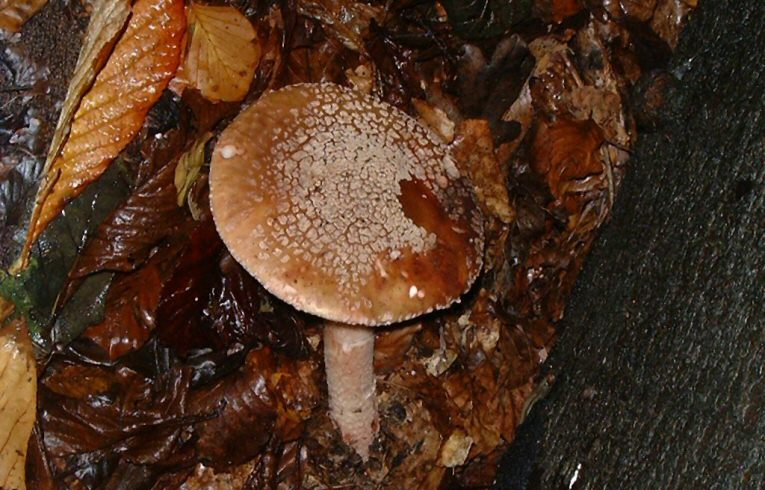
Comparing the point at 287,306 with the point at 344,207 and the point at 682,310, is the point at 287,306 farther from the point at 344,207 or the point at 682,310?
the point at 682,310

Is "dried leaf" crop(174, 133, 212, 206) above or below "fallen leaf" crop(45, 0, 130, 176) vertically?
below

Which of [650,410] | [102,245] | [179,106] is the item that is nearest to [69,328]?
[102,245]

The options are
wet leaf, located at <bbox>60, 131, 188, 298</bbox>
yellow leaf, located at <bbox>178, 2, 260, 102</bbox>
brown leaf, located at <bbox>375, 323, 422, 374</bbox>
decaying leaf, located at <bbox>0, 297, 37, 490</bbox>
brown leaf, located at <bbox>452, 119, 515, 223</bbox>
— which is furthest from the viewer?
brown leaf, located at <bbox>452, 119, 515, 223</bbox>

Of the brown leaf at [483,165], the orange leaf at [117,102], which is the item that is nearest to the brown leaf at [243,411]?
the orange leaf at [117,102]

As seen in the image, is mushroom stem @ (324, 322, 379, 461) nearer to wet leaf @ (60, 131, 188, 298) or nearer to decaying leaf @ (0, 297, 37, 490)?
wet leaf @ (60, 131, 188, 298)

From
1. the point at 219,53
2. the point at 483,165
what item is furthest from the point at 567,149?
the point at 219,53

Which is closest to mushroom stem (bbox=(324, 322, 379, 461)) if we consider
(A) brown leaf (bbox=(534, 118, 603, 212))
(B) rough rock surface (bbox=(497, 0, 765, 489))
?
(B) rough rock surface (bbox=(497, 0, 765, 489))
